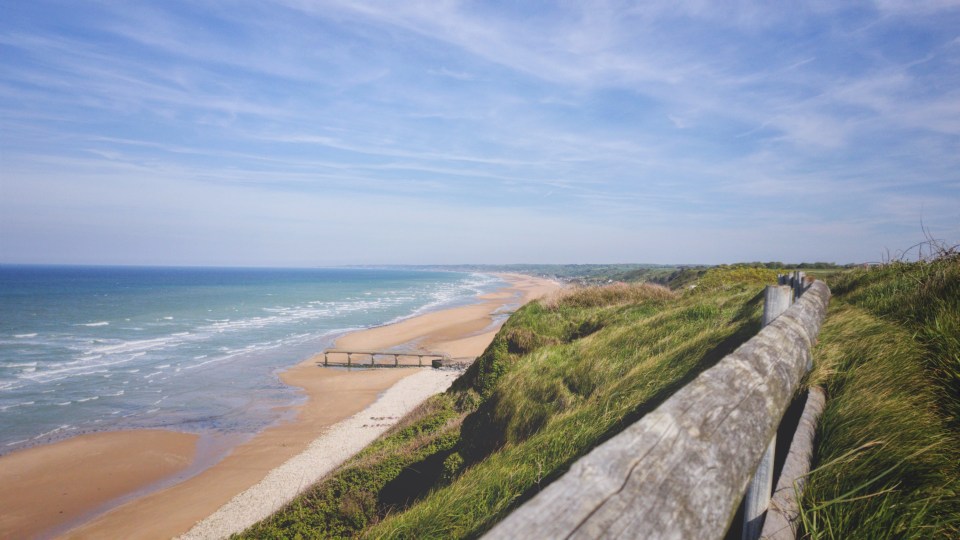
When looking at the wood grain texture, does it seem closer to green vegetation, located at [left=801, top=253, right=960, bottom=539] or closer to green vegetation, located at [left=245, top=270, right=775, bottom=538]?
green vegetation, located at [left=801, top=253, right=960, bottom=539]

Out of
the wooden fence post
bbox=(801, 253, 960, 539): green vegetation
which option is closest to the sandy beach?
the wooden fence post

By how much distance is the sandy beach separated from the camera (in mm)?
11828

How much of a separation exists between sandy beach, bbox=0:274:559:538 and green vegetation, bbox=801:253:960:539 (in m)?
12.9

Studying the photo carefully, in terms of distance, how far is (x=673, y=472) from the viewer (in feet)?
4.39

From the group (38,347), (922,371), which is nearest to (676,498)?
(922,371)

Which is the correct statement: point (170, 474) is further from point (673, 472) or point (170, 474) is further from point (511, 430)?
point (673, 472)

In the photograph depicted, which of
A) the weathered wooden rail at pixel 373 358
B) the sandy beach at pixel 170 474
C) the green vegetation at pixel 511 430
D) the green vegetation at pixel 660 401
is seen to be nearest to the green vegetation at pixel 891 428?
the green vegetation at pixel 660 401

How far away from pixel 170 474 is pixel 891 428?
1819 centimetres

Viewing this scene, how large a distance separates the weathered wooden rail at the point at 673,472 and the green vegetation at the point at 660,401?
0.71 metres

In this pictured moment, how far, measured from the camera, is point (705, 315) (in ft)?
30.8

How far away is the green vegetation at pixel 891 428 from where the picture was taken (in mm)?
2033

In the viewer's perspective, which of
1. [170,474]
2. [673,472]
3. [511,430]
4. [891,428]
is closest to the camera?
[673,472]

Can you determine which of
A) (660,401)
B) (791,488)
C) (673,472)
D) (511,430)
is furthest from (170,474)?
(673,472)

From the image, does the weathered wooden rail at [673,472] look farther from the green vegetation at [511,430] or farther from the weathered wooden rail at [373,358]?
the weathered wooden rail at [373,358]
